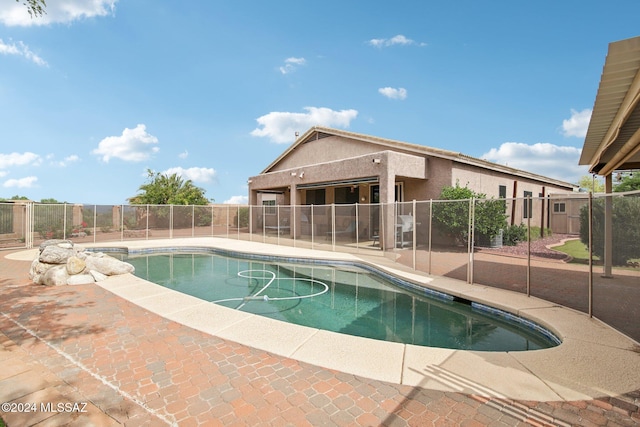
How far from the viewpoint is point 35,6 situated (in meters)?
5.21

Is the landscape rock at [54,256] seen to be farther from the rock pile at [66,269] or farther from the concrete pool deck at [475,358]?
the concrete pool deck at [475,358]

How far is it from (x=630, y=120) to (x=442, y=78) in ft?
33.3

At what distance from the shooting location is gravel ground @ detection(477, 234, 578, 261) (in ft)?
25.5

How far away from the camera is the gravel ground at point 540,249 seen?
7.78 m

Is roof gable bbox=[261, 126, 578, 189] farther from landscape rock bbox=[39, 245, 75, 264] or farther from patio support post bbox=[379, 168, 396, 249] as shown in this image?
landscape rock bbox=[39, 245, 75, 264]

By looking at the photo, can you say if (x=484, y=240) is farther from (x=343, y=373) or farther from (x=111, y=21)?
(x=111, y=21)

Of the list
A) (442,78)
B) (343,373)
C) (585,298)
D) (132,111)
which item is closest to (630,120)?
(585,298)

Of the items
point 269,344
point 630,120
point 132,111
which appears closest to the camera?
point 269,344

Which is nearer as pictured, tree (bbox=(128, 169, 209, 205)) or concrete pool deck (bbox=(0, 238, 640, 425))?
concrete pool deck (bbox=(0, 238, 640, 425))

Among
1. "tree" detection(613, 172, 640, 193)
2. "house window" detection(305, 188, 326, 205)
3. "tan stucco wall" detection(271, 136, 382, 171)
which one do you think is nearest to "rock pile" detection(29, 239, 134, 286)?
"tan stucco wall" detection(271, 136, 382, 171)

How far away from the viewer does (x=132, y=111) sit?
17422 mm

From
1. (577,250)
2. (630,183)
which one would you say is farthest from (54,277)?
(630,183)

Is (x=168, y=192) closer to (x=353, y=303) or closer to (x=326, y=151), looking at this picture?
(x=326, y=151)

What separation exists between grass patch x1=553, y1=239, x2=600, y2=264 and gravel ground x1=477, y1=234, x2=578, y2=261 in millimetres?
139
